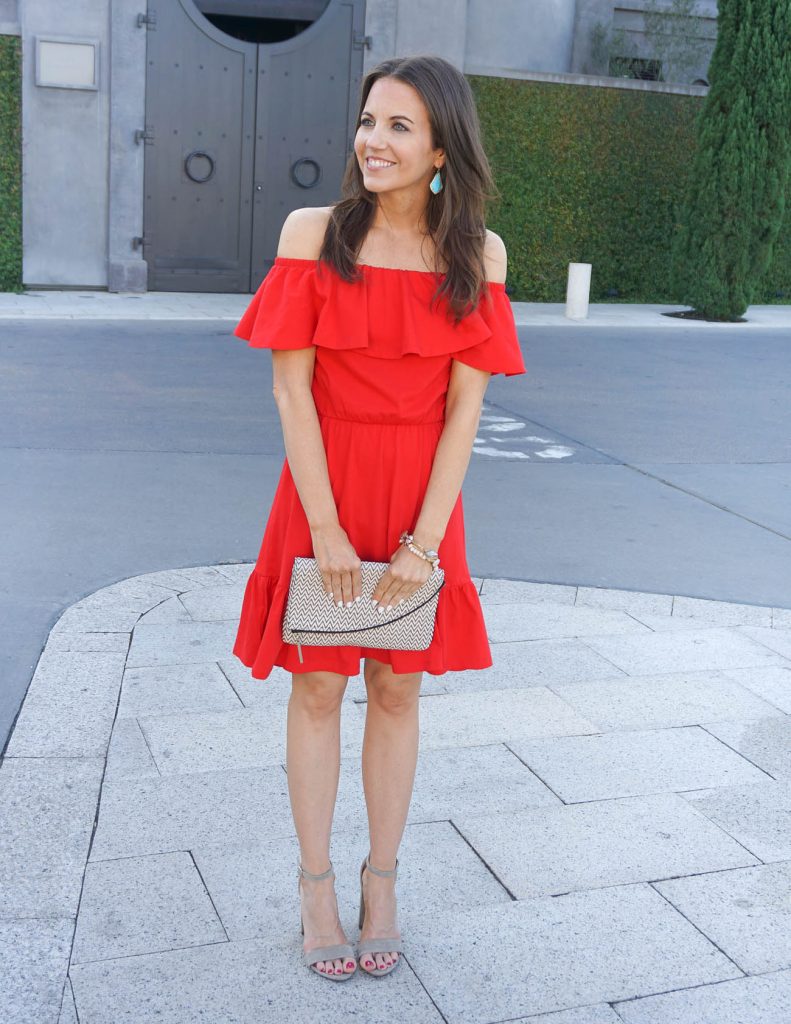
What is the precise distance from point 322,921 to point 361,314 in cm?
127

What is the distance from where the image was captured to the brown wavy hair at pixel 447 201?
2.54m

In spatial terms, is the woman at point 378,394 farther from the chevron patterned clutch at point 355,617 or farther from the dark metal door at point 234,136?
the dark metal door at point 234,136

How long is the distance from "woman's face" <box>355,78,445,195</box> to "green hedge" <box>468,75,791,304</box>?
48.0ft

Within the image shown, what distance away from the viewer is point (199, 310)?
14453 mm

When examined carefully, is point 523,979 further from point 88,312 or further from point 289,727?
point 88,312

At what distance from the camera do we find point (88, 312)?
13648mm

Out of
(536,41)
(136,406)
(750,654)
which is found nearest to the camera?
(750,654)

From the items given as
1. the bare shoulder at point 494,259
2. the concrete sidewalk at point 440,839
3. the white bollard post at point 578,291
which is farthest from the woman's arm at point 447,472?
the white bollard post at point 578,291

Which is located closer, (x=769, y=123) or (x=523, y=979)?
(x=523, y=979)

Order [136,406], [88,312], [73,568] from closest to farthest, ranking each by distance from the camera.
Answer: [73,568] → [136,406] → [88,312]

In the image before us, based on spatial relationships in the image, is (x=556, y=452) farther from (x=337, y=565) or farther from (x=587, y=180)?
(x=587, y=180)

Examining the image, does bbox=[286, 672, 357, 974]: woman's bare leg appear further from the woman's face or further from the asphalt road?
the asphalt road

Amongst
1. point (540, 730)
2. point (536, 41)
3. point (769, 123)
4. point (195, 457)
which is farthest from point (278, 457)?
point (536, 41)

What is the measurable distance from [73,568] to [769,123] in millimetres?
13026
